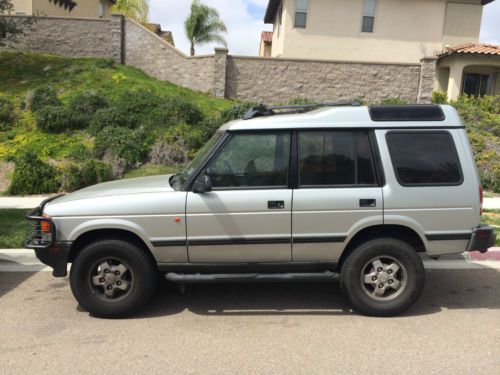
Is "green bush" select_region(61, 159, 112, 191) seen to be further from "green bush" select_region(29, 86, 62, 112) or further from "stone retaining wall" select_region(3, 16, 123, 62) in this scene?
"stone retaining wall" select_region(3, 16, 123, 62)

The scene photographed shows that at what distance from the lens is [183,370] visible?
3529 millimetres

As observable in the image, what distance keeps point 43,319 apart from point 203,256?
1684 millimetres

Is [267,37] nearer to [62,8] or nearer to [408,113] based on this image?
[62,8]

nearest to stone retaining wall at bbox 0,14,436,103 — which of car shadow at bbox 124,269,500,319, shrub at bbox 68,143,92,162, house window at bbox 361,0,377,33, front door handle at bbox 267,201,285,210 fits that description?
house window at bbox 361,0,377,33

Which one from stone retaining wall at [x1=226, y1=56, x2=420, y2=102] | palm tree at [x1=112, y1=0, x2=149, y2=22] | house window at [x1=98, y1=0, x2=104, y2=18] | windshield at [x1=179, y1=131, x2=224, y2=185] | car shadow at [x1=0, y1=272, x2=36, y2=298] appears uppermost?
house window at [x1=98, y1=0, x2=104, y2=18]

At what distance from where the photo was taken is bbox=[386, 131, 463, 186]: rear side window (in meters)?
4.50

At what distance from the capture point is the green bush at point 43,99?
15047 mm

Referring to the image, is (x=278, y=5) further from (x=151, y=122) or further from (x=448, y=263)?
(x=448, y=263)

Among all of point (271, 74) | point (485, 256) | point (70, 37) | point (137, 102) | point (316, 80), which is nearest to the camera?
point (485, 256)

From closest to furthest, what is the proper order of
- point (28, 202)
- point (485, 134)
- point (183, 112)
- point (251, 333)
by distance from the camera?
1. point (251, 333)
2. point (28, 202)
3. point (183, 112)
4. point (485, 134)

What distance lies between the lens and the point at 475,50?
20.2m

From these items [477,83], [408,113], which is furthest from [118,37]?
[408,113]

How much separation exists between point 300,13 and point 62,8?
55.6ft

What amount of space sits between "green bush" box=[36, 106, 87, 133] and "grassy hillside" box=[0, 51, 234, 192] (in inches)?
3.7
